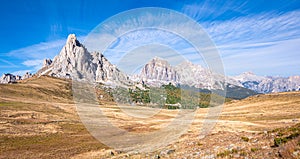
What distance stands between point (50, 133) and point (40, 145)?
56.1ft

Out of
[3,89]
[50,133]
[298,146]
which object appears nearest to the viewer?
[298,146]

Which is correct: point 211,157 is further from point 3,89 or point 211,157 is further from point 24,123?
point 3,89

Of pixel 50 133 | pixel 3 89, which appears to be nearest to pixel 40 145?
pixel 50 133

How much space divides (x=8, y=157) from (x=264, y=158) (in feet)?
Answer: 141

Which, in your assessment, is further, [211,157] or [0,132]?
[0,132]

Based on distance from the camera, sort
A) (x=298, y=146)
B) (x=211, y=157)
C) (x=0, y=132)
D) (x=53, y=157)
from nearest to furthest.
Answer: (x=298, y=146) → (x=211, y=157) → (x=53, y=157) → (x=0, y=132)

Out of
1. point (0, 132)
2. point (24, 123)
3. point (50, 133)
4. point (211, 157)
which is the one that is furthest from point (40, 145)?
point (211, 157)

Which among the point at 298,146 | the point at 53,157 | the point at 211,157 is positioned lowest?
the point at 53,157

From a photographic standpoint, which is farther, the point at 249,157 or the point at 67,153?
the point at 67,153

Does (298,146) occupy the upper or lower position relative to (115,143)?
upper

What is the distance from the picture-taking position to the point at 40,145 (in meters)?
50.7

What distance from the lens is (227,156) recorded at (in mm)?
17016

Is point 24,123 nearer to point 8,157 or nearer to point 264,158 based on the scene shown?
point 8,157

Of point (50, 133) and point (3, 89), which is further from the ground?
point (3, 89)
